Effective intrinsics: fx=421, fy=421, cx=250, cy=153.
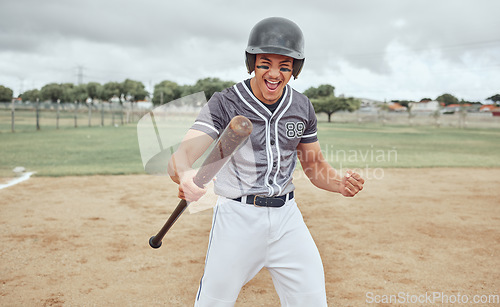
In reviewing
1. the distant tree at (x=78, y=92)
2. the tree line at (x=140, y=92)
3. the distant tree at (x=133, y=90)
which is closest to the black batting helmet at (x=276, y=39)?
the tree line at (x=140, y=92)

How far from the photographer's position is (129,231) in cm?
564

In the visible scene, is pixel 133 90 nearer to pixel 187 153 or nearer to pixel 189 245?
pixel 189 245

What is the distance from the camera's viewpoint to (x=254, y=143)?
2.37m

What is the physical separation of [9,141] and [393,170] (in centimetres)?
1463

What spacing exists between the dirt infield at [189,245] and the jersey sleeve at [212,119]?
200 cm

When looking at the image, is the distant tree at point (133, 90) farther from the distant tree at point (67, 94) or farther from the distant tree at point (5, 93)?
the distant tree at point (5, 93)

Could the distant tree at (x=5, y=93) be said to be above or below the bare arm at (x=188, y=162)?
above

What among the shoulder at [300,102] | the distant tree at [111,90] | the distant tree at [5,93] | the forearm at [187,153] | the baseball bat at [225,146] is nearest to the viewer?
the baseball bat at [225,146]

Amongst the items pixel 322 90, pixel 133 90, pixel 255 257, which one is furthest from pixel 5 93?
pixel 255 257

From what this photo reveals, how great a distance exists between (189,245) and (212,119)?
10.5ft

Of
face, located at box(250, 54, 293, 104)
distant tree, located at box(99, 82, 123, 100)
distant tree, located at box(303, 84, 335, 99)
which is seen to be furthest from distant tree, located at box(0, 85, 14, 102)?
face, located at box(250, 54, 293, 104)

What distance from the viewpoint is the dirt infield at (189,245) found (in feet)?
12.9

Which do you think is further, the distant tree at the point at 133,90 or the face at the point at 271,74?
the distant tree at the point at 133,90

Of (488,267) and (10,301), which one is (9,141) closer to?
(10,301)
